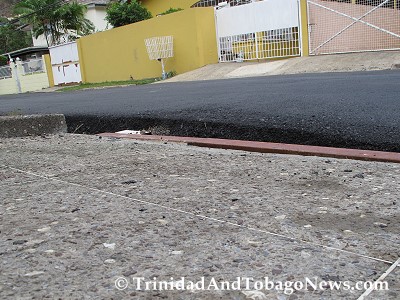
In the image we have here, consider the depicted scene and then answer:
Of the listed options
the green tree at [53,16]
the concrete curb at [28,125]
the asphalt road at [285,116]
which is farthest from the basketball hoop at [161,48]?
the green tree at [53,16]

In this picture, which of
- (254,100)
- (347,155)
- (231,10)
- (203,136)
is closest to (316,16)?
(231,10)

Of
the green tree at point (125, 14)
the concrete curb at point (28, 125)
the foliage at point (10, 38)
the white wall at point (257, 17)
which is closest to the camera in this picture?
the concrete curb at point (28, 125)

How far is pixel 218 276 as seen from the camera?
1.91 metres

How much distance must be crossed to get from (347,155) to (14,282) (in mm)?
2912

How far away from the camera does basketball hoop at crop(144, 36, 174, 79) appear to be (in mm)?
21641

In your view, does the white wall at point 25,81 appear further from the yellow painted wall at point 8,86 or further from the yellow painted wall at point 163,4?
the yellow painted wall at point 163,4

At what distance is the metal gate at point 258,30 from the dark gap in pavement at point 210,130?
12.9 meters

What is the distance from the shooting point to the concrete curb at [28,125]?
6073mm

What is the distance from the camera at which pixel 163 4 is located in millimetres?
32531

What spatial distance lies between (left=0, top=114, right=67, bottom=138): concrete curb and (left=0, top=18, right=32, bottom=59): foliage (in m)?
50.3

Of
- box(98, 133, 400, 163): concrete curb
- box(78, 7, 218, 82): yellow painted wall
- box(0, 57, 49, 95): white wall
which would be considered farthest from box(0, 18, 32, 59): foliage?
box(98, 133, 400, 163): concrete curb

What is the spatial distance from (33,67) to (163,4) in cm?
1010

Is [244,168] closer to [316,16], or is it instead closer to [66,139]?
[66,139]

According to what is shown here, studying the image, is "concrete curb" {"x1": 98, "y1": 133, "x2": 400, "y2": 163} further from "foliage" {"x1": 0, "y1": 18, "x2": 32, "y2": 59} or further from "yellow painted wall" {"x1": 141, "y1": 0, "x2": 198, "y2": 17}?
"foliage" {"x1": 0, "y1": 18, "x2": 32, "y2": 59}
